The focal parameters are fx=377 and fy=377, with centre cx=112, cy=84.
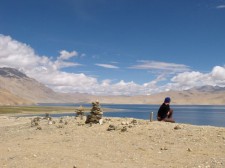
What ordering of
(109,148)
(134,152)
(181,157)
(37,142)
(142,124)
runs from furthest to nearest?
(142,124) → (37,142) → (109,148) → (134,152) → (181,157)

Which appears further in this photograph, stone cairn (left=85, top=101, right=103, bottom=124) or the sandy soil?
stone cairn (left=85, top=101, right=103, bottom=124)

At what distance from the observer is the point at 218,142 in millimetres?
21891

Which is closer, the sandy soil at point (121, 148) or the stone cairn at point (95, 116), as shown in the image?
the sandy soil at point (121, 148)

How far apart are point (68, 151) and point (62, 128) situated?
9.57m

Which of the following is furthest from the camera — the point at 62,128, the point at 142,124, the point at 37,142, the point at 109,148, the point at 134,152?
the point at 62,128

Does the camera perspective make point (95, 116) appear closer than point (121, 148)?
No

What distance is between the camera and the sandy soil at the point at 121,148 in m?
18.3

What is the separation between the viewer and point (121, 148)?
72.0 feet

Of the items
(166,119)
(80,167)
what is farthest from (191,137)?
(80,167)

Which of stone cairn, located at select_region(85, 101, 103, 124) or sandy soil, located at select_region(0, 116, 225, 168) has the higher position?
stone cairn, located at select_region(85, 101, 103, 124)

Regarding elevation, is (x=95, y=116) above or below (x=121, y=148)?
above

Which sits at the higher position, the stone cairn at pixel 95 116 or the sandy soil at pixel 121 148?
the stone cairn at pixel 95 116

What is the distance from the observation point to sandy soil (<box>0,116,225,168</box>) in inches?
720

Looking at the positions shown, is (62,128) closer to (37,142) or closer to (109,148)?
(37,142)
